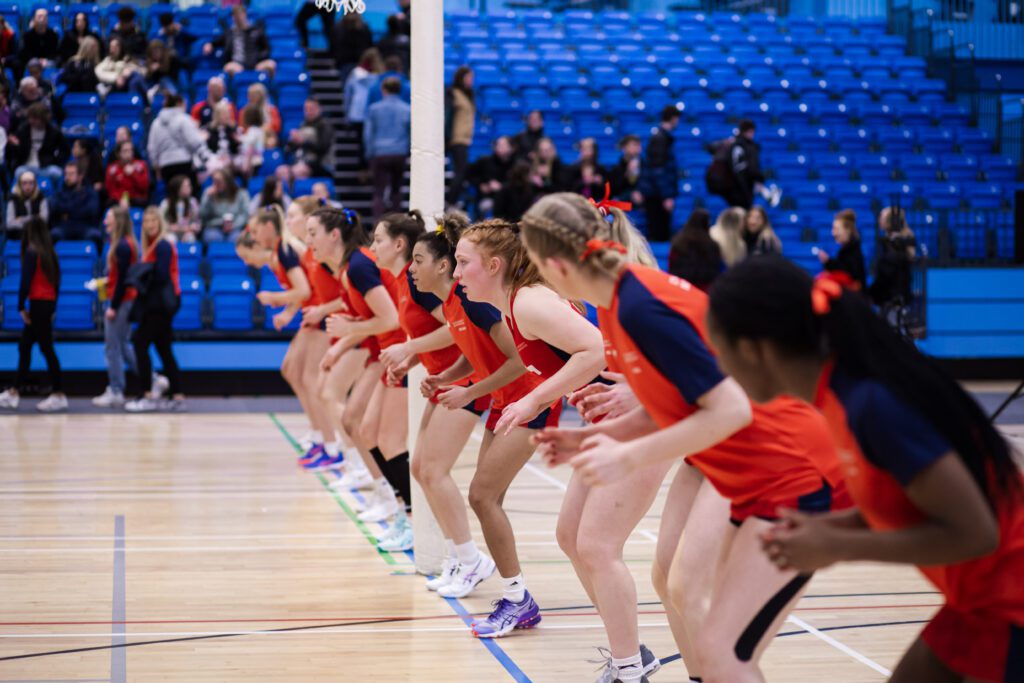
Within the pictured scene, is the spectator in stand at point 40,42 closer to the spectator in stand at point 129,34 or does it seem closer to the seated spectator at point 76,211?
the spectator in stand at point 129,34

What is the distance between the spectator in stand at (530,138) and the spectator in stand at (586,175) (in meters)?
0.96

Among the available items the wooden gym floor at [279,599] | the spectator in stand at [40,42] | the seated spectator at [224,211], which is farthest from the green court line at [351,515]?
the spectator in stand at [40,42]

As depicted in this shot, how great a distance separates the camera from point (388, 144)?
572 inches

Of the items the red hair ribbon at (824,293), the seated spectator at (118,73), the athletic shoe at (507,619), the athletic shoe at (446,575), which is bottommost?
the athletic shoe at (446,575)

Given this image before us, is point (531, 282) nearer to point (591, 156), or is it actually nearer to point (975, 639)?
point (975, 639)

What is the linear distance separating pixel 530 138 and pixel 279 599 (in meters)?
10.5

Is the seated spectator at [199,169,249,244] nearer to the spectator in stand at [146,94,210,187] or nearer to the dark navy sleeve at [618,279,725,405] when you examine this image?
the spectator in stand at [146,94,210,187]

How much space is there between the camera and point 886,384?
7.23 feet

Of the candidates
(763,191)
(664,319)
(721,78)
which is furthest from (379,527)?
(721,78)

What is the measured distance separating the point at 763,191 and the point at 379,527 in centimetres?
952

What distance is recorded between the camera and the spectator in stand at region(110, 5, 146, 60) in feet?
54.2

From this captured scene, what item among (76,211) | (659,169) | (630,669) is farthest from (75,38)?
(630,669)

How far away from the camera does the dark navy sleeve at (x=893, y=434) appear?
83.9 inches

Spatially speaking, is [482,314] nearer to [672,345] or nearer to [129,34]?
[672,345]
